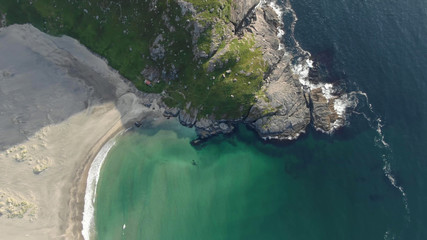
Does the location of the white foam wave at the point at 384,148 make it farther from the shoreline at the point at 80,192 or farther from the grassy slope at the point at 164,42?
the shoreline at the point at 80,192

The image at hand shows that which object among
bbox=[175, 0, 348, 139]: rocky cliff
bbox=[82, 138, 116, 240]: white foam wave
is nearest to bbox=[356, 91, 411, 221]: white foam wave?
bbox=[175, 0, 348, 139]: rocky cliff

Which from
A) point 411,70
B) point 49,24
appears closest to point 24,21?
point 49,24

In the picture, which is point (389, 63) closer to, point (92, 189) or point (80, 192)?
point (92, 189)

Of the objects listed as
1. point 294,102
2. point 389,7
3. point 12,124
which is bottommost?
point 12,124

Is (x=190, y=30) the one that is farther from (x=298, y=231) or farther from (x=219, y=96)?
(x=298, y=231)

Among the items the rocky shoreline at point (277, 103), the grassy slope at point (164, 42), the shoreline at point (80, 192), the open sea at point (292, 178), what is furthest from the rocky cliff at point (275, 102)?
the shoreline at point (80, 192)

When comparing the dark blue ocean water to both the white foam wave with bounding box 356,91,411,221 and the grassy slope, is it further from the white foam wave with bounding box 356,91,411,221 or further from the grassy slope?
the grassy slope

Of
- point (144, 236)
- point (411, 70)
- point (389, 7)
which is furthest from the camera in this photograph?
point (389, 7)
